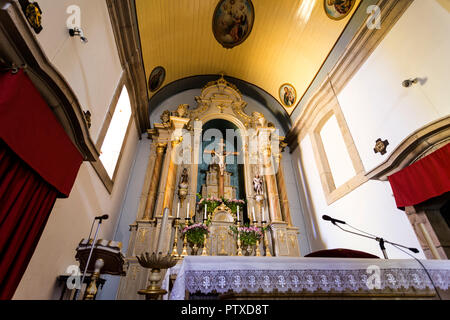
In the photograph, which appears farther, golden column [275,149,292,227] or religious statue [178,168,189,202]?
golden column [275,149,292,227]

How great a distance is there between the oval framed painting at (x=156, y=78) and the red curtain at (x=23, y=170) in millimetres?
4858

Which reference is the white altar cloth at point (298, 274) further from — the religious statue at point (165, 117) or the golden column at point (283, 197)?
the religious statue at point (165, 117)

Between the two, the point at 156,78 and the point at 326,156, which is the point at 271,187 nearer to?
the point at 326,156

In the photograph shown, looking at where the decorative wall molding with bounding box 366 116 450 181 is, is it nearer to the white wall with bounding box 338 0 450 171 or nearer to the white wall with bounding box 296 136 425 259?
the white wall with bounding box 338 0 450 171

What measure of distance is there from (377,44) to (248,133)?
4209 mm

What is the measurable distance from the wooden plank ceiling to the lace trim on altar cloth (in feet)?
18.9

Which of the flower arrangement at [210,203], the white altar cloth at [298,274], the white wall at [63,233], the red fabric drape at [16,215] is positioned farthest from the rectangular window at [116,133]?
the white altar cloth at [298,274]

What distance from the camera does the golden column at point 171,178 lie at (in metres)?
5.95

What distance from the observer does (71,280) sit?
3.30 m

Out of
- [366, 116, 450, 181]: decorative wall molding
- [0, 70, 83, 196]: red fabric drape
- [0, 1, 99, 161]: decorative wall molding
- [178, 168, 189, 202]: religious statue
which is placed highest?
[178, 168, 189, 202]: religious statue

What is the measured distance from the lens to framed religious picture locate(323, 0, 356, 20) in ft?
18.1

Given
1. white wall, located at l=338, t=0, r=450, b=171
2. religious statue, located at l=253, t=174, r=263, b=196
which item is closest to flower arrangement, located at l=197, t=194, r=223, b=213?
religious statue, located at l=253, t=174, r=263, b=196

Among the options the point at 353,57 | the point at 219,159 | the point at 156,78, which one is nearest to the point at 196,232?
the point at 219,159

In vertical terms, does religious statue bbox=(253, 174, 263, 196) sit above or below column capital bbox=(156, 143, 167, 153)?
below
